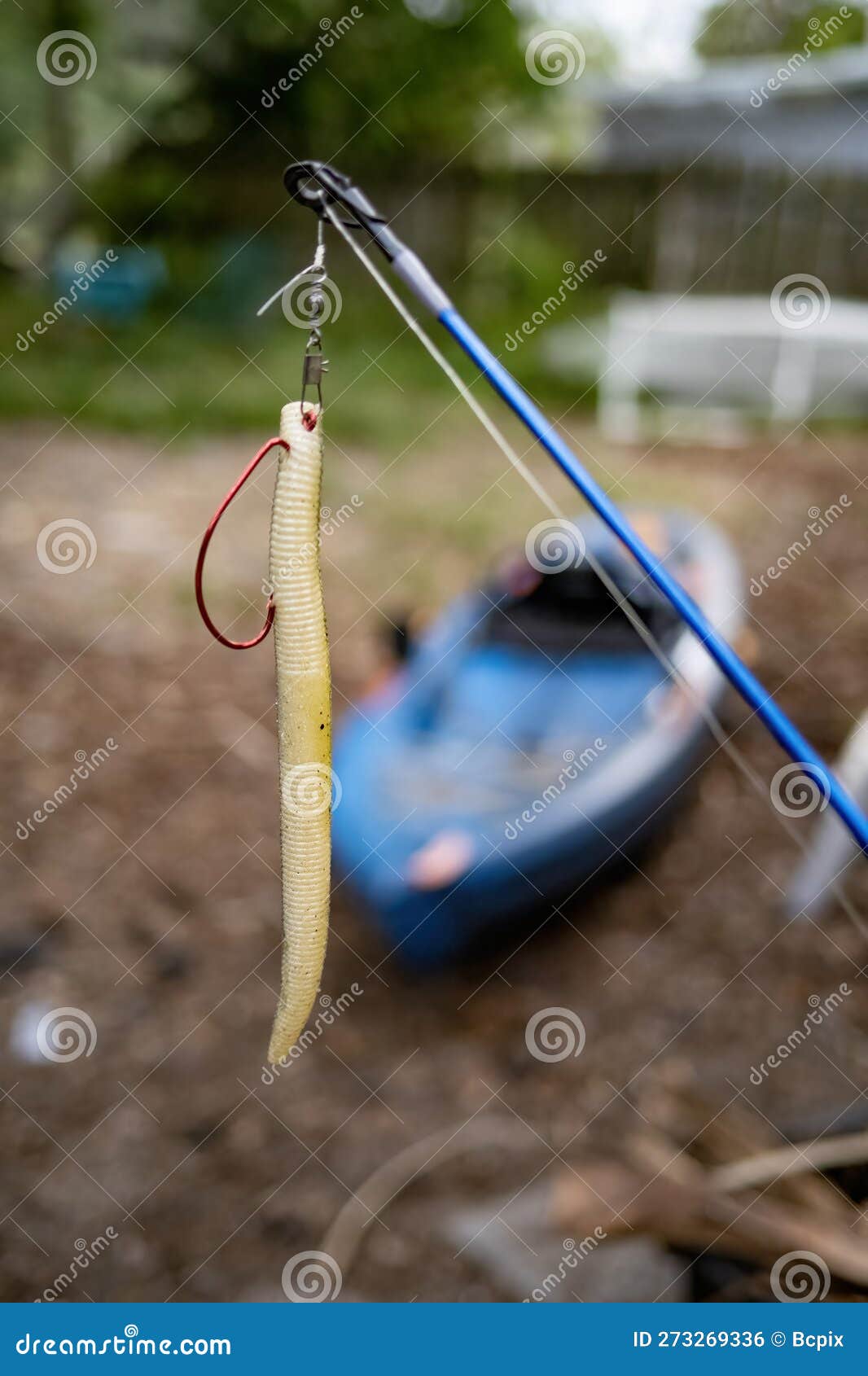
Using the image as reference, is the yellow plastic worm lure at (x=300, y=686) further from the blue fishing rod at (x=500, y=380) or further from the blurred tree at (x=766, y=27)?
the blurred tree at (x=766, y=27)

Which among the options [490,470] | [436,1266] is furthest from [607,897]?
[490,470]

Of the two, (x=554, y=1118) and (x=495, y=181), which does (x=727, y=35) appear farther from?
(x=554, y=1118)

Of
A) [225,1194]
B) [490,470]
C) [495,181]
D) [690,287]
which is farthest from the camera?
[495,181]

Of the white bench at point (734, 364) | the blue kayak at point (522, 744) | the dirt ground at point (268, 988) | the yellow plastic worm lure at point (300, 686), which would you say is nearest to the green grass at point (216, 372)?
the white bench at point (734, 364)

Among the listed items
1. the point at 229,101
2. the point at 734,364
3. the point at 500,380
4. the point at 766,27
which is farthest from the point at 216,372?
the point at 766,27

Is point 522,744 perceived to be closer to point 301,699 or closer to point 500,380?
point 500,380

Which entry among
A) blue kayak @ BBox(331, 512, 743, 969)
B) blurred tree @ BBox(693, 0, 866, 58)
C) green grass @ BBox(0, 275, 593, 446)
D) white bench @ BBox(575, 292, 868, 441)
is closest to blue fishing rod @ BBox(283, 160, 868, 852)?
blue kayak @ BBox(331, 512, 743, 969)
